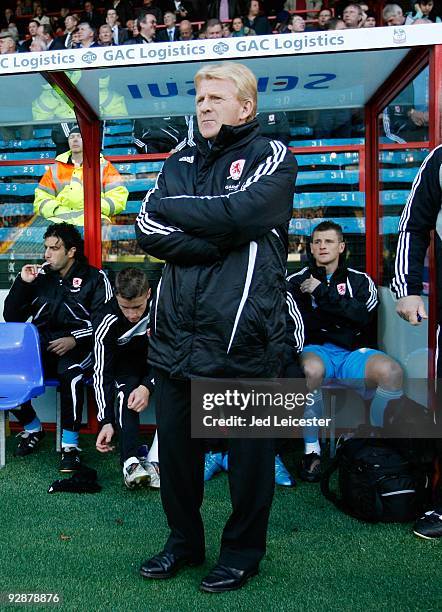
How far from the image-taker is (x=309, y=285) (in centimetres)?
368

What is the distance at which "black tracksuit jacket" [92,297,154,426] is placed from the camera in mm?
3123

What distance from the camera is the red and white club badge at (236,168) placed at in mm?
1869

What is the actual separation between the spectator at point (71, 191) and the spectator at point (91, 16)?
4.80 metres

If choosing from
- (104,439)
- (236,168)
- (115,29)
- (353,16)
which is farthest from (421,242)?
(115,29)

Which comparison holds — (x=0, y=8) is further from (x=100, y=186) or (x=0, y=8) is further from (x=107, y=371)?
(x=107, y=371)

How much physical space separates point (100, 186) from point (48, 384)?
4.89ft

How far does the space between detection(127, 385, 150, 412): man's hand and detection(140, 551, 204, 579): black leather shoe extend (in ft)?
3.04

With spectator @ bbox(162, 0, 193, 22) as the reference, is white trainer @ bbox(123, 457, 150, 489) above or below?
below

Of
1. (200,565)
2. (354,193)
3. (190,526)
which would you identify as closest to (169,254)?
(190,526)

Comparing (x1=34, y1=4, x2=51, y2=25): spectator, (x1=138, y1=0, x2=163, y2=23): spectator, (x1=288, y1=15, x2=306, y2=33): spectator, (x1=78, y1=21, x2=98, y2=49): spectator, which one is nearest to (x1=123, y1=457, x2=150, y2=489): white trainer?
(x1=288, y1=15, x2=306, y2=33): spectator

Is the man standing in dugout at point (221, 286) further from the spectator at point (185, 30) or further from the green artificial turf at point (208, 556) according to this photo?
the spectator at point (185, 30)

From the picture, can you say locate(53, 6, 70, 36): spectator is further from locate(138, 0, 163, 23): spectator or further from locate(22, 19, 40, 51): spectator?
locate(138, 0, 163, 23): spectator

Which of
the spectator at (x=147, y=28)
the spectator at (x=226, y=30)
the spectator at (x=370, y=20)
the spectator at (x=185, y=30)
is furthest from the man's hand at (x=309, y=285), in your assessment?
the spectator at (x=185, y=30)

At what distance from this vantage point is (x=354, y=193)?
417cm
